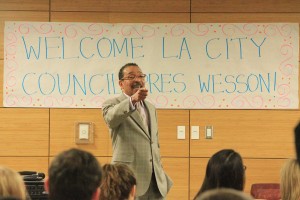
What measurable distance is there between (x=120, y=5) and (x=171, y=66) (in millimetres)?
761

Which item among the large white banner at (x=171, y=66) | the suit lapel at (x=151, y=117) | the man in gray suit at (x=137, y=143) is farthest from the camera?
the large white banner at (x=171, y=66)

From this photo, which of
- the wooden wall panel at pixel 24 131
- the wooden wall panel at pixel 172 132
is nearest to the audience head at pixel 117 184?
the wooden wall panel at pixel 172 132

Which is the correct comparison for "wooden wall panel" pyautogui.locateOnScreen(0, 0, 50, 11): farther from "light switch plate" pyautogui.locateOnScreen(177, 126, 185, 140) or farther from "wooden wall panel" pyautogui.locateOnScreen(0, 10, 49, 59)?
"light switch plate" pyautogui.locateOnScreen(177, 126, 185, 140)

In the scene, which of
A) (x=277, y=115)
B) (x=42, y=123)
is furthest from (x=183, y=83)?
(x=42, y=123)

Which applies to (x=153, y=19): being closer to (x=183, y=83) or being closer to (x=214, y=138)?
(x=183, y=83)

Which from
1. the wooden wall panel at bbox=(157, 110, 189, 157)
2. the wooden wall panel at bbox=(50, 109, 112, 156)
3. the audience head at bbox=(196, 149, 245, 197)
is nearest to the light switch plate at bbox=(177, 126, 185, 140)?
the wooden wall panel at bbox=(157, 110, 189, 157)

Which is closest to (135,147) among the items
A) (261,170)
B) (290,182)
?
Answer: (290,182)

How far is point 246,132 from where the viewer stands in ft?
18.0

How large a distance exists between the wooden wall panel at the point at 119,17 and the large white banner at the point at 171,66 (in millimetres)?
64

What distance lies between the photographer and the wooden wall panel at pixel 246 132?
18.0ft

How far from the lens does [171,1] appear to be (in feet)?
18.3

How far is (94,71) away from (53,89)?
0.42 m

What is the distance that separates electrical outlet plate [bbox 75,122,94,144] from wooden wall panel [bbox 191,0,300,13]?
4.87 feet

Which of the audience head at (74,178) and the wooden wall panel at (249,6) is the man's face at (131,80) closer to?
the wooden wall panel at (249,6)
